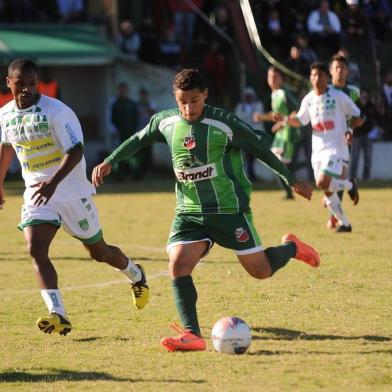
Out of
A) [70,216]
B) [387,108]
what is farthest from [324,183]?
[387,108]

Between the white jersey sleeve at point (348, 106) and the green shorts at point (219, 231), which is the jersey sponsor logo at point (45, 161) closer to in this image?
the green shorts at point (219, 231)

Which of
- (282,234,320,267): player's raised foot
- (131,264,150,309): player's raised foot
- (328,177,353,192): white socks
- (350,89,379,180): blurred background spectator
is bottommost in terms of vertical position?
(350,89,379,180): blurred background spectator

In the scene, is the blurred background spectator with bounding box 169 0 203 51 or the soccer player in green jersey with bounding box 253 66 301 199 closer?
the soccer player in green jersey with bounding box 253 66 301 199

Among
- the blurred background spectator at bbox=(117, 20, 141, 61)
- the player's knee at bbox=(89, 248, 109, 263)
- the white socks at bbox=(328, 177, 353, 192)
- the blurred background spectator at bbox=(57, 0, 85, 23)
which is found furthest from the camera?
the blurred background spectator at bbox=(57, 0, 85, 23)

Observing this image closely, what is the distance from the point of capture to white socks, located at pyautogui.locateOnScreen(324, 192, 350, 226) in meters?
14.2

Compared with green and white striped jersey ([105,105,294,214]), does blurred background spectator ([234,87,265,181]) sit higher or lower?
lower

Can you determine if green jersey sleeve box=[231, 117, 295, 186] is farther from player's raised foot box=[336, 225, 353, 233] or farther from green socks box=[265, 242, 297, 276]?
player's raised foot box=[336, 225, 353, 233]

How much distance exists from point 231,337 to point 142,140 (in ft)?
5.69

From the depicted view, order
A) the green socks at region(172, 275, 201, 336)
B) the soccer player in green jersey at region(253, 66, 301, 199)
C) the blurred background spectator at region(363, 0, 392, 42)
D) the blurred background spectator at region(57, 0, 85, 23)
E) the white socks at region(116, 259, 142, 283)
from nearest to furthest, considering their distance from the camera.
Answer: the green socks at region(172, 275, 201, 336), the white socks at region(116, 259, 142, 283), the soccer player in green jersey at region(253, 66, 301, 199), the blurred background spectator at region(363, 0, 392, 42), the blurred background spectator at region(57, 0, 85, 23)

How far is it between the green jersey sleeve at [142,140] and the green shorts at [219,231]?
63 cm

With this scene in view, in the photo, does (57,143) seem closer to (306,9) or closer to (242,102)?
(242,102)

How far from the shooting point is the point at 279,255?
8.48m

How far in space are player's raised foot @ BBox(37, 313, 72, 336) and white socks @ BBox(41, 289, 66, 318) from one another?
53mm

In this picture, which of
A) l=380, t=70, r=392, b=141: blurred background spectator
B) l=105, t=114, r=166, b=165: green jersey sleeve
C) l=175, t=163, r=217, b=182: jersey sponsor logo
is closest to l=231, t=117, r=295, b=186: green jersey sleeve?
l=175, t=163, r=217, b=182: jersey sponsor logo
